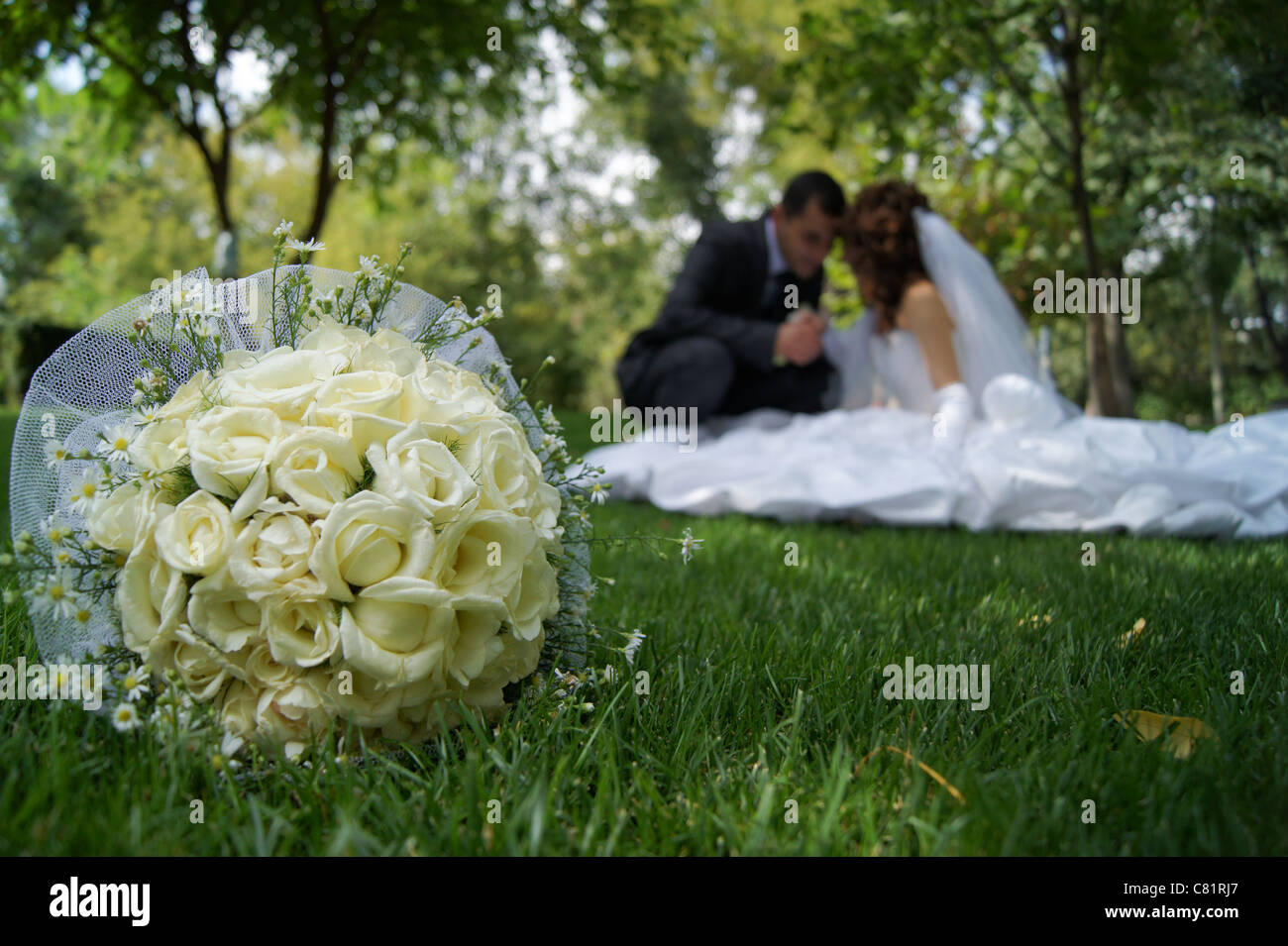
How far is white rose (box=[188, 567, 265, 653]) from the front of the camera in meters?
1.17

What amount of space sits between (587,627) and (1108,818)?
37.1 inches

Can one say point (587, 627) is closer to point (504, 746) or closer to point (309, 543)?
point (504, 746)

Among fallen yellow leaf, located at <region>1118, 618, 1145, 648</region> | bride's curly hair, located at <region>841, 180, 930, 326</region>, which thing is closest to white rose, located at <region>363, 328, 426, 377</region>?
fallen yellow leaf, located at <region>1118, 618, 1145, 648</region>

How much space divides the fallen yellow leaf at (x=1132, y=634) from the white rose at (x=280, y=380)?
65.8 inches

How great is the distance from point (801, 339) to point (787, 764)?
4.20 metres

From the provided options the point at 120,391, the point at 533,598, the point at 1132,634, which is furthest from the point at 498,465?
the point at 1132,634

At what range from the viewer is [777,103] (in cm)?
679

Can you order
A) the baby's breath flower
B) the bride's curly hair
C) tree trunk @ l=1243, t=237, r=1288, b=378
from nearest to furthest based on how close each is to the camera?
1. the baby's breath flower
2. the bride's curly hair
3. tree trunk @ l=1243, t=237, r=1288, b=378

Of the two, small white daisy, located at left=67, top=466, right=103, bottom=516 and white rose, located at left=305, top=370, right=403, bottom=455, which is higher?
white rose, located at left=305, top=370, right=403, bottom=455

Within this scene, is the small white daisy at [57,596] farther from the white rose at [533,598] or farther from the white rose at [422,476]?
the white rose at [533,598]

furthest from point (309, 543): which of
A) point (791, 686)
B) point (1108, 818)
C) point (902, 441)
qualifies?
point (902, 441)

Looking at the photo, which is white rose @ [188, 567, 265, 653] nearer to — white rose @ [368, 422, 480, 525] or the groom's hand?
white rose @ [368, 422, 480, 525]

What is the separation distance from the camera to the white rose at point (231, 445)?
1.20 meters

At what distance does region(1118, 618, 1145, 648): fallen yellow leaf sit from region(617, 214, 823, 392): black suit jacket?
3568 mm
